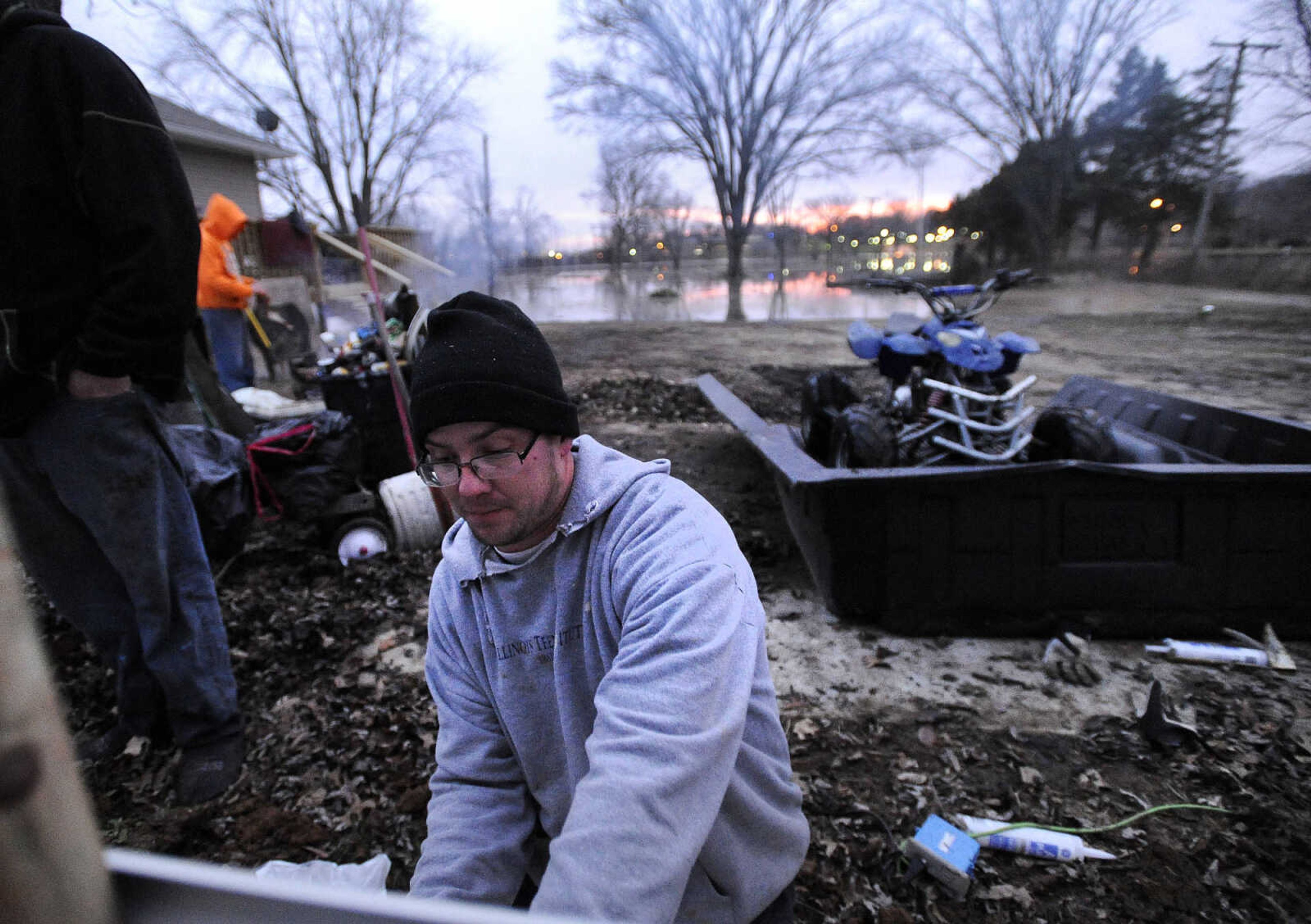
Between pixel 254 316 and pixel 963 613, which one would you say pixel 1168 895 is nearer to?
pixel 963 613


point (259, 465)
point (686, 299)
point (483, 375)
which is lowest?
point (259, 465)

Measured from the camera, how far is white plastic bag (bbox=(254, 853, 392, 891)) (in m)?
2.01

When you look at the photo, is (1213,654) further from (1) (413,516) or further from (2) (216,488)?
(2) (216,488)

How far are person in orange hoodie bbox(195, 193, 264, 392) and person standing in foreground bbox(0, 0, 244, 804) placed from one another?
5.03 meters

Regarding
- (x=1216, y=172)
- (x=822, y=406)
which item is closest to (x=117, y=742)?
(x=822, y=406)

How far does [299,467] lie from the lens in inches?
178

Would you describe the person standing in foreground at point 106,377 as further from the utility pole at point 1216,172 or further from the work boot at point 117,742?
the utility pole at point 1216,172

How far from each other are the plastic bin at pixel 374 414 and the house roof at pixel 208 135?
51.9 feet

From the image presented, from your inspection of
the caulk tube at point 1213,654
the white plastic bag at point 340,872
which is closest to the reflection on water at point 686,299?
the caulk tube at point 1213,654

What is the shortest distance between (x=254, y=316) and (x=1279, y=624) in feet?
38.0

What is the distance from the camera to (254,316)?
10.2 meters

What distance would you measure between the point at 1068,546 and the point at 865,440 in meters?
1.18

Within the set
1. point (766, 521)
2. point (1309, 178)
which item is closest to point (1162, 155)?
point (1309, 178)

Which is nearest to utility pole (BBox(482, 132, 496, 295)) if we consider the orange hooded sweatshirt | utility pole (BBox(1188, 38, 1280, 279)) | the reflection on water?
the reflection on water
